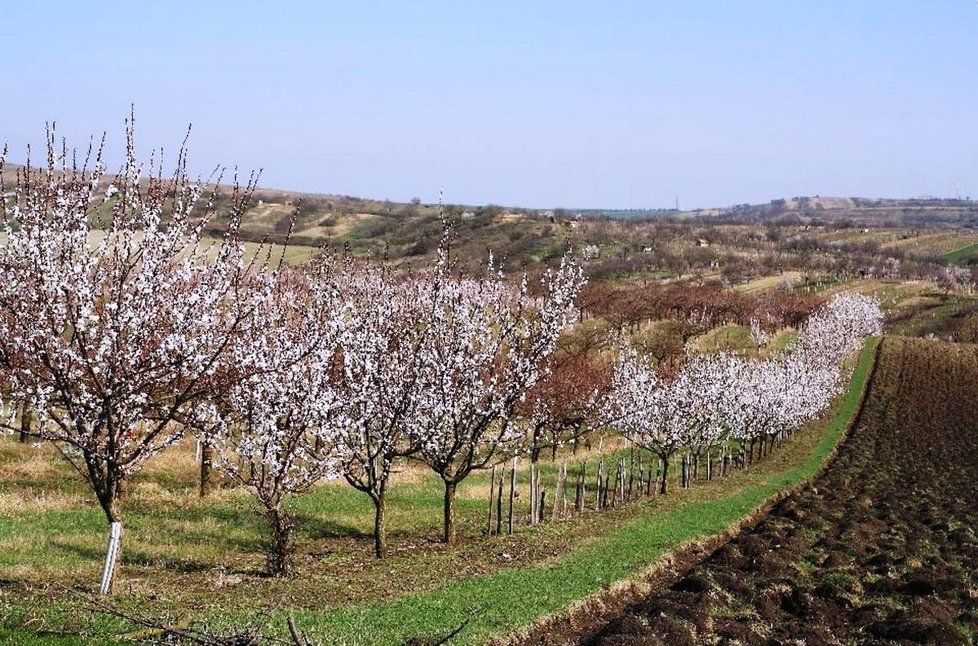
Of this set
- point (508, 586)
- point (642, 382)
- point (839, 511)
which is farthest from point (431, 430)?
point (642, 382)

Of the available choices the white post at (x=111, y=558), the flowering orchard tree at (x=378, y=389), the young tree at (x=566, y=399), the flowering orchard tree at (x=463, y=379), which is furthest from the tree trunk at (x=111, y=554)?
the young tree at (x=566, y=399)

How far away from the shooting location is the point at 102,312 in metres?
14.9

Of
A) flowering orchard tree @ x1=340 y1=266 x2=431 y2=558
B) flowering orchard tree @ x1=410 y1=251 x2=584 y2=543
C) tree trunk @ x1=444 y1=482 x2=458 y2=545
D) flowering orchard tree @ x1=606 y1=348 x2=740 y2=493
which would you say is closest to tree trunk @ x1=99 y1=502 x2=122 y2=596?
flowering orchard tree @ x1=340 y1=266 x2=431 y2=558

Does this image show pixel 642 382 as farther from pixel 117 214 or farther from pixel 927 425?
pixel 117 214

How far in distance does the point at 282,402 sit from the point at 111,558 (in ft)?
18.2

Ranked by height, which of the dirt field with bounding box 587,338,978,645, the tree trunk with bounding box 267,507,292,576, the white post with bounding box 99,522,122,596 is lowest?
the dirt field with bounding box 587,338,978,645

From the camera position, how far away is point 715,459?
4828 centimetres

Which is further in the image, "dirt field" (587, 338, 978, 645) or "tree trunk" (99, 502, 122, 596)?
"dirt field" (587, 338, 978, 645)

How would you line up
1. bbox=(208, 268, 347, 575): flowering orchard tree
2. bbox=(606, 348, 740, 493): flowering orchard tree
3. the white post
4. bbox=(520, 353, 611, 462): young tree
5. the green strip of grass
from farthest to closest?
bbox=(520, 353, 611, 462): young tree, bbox=(606, 348, 740, 493): flowering orchard tree, bbox=(208, 268, 347, 575): flowering orchard tree, the white post, the green strip of grass

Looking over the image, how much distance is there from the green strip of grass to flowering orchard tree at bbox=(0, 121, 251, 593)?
4966 mm

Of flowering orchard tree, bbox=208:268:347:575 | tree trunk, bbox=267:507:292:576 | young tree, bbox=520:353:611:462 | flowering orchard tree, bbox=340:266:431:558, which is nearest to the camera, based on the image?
tree trunk, bbox=267:507:292:576

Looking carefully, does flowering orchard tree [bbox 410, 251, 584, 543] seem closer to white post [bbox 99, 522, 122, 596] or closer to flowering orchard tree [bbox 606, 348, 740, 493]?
white post [bbox 99, 522, 122, 596]

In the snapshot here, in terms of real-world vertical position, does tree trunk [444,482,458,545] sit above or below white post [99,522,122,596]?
below

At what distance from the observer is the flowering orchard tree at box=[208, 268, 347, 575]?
18.3 metres
